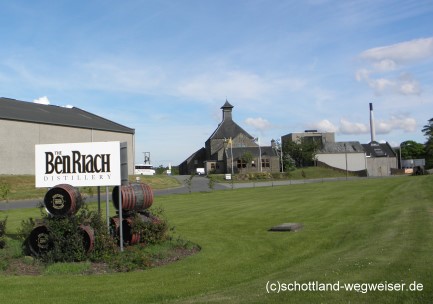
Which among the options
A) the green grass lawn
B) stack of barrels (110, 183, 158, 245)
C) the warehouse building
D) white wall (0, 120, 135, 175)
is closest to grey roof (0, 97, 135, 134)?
the warehouse building

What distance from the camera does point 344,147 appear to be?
363 feet

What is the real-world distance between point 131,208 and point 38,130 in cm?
5478

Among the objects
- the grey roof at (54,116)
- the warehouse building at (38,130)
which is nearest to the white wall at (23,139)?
the warehouse building at (38,130)

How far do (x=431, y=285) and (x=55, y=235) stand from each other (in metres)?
8.75

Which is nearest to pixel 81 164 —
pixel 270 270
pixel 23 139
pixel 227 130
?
pixel 270 270

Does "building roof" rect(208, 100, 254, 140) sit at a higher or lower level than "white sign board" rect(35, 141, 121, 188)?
higher

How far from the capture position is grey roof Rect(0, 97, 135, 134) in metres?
63.0

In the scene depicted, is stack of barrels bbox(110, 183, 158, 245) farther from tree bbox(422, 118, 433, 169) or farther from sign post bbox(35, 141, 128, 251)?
tree bbox(422, 118, 433, 169)

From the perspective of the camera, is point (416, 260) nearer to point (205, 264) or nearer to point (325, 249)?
point (325, 249)

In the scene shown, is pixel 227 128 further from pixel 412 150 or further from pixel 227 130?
pixel 412 150

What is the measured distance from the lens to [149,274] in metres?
10.7

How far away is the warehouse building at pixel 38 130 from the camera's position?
59603mm

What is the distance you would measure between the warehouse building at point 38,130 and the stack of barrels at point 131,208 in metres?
49.8

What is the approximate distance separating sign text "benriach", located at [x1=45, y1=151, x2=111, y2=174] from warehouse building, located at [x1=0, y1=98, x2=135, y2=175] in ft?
161
